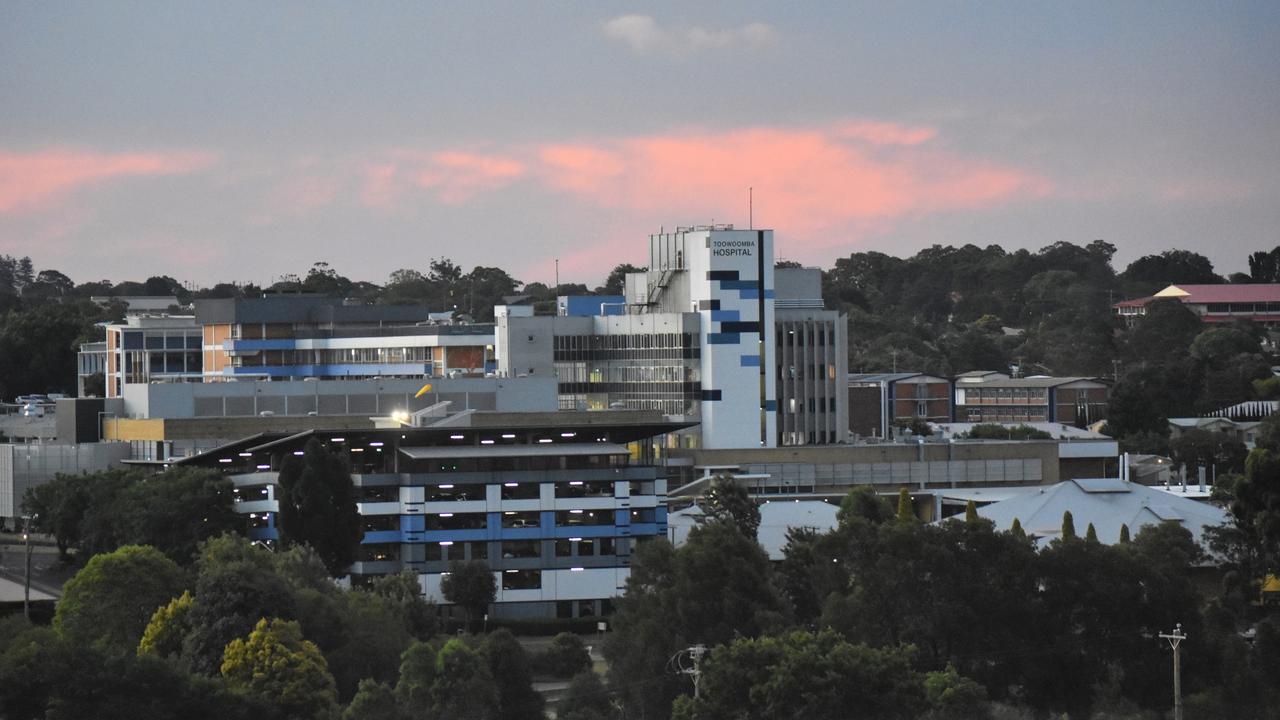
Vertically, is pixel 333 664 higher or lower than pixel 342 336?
lower

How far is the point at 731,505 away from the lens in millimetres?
97688

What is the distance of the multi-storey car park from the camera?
89.8m

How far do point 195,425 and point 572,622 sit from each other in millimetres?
33653

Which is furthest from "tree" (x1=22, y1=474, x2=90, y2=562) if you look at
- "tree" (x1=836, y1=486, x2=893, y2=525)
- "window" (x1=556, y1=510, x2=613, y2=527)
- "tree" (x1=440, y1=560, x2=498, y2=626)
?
"tree" (x1=836, y1=486, x2=893, y2=525)

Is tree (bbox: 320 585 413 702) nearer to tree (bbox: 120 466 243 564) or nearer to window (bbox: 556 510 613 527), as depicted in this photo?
window (bbox: 556 510 613 527)

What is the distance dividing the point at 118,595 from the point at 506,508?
21.8 meters

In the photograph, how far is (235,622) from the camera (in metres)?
64.4

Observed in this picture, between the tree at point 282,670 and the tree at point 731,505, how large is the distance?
111 feet

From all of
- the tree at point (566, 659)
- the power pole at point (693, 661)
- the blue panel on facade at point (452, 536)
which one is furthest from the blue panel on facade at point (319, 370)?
the power pole at point (693, 661)

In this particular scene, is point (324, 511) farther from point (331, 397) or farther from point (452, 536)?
point (331, 397)

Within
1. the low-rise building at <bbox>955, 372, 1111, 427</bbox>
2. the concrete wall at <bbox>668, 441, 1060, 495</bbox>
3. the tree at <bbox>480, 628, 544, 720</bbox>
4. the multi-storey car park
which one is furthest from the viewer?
the low-rise building at <bbox>955, 372, 1111, 427</bbox>

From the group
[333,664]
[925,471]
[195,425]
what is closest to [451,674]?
[333,664]

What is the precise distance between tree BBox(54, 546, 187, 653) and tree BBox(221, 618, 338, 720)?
729cm

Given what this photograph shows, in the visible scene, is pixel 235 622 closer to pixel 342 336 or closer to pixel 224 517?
pixel 224 517
